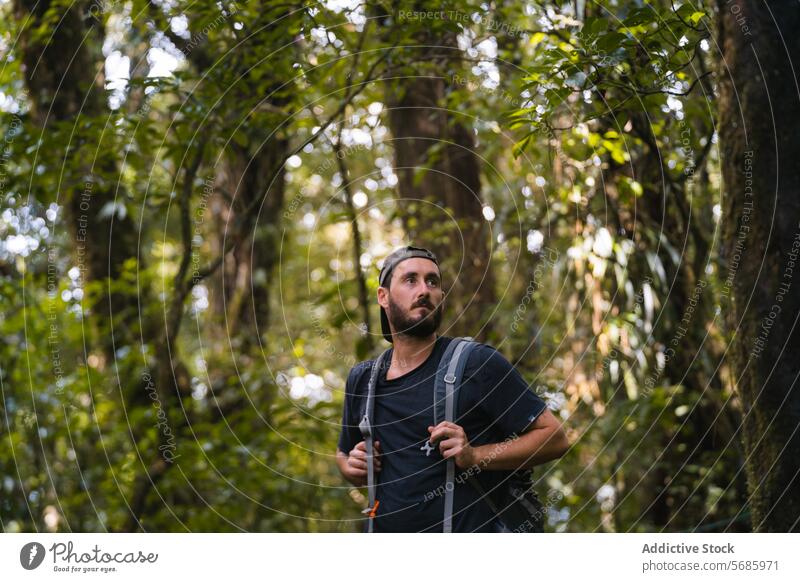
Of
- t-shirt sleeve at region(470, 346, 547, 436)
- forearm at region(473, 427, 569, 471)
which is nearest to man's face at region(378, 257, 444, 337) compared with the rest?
t-shirt sleeve at region(470, 346, 547, 436)

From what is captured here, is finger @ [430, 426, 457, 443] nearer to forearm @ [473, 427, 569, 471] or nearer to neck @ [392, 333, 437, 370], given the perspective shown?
forearm @ [473, 427, 569, 471]

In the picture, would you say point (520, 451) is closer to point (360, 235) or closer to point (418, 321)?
point (418, 321)

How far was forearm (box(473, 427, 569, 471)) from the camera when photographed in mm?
3086

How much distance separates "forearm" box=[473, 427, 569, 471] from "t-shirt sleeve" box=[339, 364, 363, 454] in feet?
2.26

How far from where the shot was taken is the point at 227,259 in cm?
1052

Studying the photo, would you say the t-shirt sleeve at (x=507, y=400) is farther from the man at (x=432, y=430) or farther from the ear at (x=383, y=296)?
the ear at (x=383, y=296)

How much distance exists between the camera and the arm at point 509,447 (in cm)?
304

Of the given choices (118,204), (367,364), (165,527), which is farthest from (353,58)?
(165,527)

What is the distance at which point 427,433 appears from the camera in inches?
127

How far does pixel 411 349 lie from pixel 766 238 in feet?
5.19

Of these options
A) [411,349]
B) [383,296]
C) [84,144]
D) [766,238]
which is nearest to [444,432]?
[411,349]
